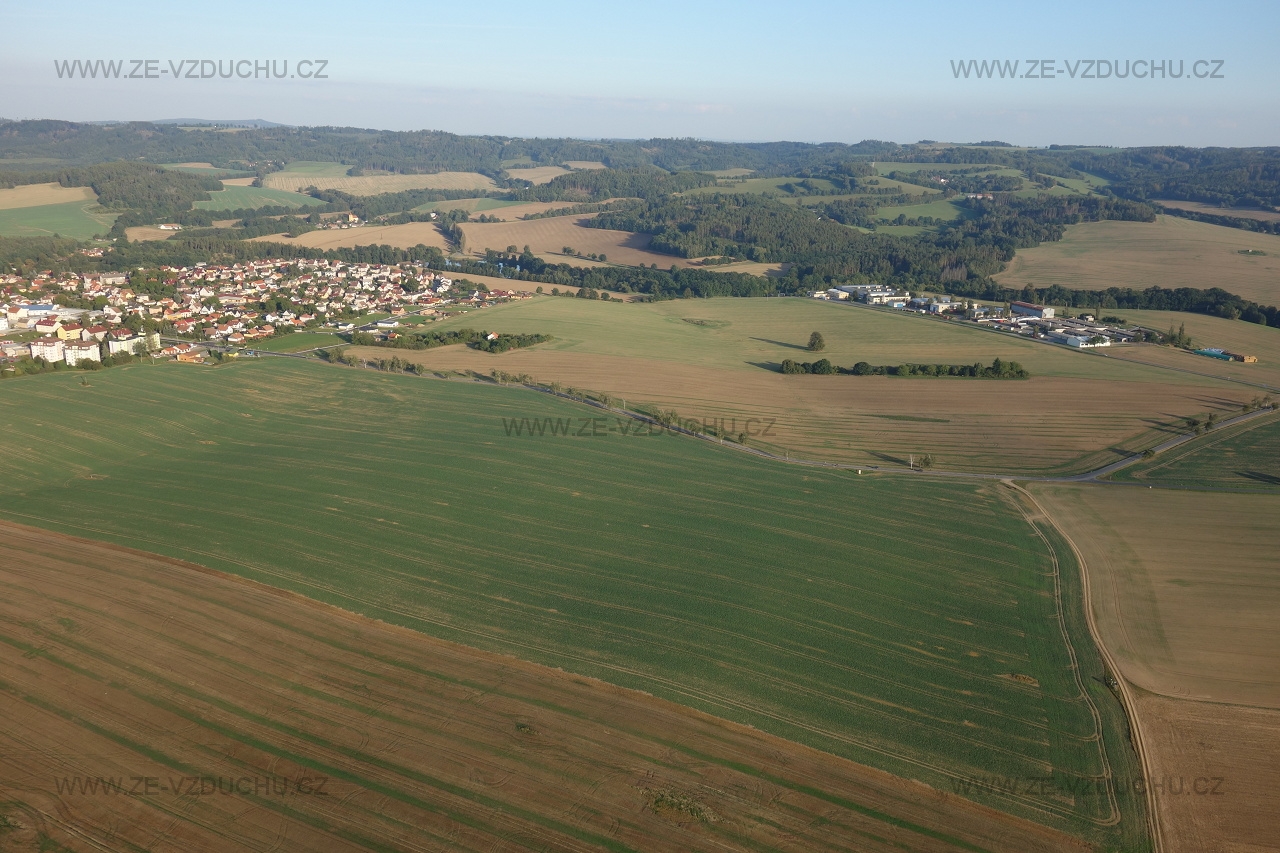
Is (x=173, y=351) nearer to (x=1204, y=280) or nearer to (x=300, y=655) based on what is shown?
(x=300, y=655)

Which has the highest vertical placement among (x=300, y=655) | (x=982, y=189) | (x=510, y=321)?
(x=982, y=189)

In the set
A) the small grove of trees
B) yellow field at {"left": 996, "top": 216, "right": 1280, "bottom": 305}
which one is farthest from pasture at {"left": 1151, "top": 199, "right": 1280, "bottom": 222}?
the small grove of trees

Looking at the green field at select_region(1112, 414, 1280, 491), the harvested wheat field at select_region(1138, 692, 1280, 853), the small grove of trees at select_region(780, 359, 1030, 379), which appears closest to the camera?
the harvested wheat field at select_region(1138, 692, 1280, 853)

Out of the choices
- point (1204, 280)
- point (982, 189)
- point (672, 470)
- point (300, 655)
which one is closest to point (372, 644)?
point (300, 655)

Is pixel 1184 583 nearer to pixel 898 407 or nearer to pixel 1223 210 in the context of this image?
pixel 898 407

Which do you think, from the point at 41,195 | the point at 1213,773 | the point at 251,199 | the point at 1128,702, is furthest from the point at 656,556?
the point at 251,199

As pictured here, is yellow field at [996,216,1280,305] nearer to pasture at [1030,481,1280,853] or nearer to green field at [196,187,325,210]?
pasture at [1030,481,1280,853]
